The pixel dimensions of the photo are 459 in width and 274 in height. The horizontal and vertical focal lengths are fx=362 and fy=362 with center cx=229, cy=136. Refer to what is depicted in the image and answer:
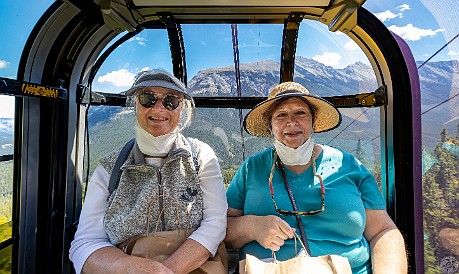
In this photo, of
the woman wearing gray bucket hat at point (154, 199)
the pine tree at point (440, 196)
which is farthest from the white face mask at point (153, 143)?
the pine tree at point (440, 196)

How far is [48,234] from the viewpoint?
2629mm

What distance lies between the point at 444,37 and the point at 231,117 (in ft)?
5.84

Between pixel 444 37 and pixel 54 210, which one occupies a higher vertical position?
pixel 444 37

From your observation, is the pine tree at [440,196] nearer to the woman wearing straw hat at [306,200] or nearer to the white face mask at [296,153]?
the woman wearing straw hat at [306,200]

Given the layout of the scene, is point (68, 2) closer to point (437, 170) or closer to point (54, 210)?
point (54, 210)

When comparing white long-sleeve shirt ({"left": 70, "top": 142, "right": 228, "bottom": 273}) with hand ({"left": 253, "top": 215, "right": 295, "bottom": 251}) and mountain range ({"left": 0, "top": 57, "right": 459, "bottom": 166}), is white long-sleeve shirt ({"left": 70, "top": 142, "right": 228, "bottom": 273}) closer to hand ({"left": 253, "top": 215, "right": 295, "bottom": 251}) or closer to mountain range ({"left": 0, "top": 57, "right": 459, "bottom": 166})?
hand ({"left": 253, "top": 215, "right": 295, "bottom": 251})

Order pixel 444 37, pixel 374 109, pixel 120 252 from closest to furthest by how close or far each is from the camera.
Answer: pixel 120 252
pixel 444 37
pixel 374 109

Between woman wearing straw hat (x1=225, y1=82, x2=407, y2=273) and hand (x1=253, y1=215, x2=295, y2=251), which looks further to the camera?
woman wearing straw hat (x1=225, y1=82, x2=407, y2=273)

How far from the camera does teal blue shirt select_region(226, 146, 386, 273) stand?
7.15 feet

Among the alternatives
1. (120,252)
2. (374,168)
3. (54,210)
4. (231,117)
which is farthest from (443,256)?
(54,210)

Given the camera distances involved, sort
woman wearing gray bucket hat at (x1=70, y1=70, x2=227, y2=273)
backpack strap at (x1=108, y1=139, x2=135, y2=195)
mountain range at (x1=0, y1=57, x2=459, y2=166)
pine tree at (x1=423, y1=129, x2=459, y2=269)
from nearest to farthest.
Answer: woman wearing gray bucket hat at (x1=70, y1=70, x2=227, y2=273), backpack strap at (x1=108, y1=139, x2=135, y2=195), pine tree at (x1=423, y1=129, x2=459, y2=269), mountain range at (x1=0, y1=57, x2=459, y2=166)

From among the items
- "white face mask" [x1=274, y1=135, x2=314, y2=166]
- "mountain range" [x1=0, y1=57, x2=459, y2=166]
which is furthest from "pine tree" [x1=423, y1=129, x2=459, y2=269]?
"white face mask" [x1=274, y1=135, x2=314, y2=166]

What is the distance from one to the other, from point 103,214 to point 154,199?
329mm

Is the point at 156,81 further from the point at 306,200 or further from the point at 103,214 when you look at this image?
the point at 306,200
